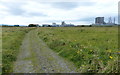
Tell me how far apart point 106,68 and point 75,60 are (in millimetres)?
3528

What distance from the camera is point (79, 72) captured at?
308 inches

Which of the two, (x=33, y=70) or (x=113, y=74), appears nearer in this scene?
(x=113, y=74)

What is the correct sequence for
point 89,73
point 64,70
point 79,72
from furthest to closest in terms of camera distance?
point 64,70 < point 79,72 < point 89,73

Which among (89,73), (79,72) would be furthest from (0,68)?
(89,73)

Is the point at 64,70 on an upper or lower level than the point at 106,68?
lower

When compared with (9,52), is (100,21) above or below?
above

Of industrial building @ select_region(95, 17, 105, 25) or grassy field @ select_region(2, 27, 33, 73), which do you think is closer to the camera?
grassy field @ select_region(2, 27, 33, 73)

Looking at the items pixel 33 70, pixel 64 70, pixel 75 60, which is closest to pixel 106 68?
pixel 64 70

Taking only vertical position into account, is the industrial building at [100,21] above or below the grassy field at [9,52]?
above

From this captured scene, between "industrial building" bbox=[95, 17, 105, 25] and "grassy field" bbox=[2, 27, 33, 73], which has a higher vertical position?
"industrial building" bbox=[95, 17, 105, 25]

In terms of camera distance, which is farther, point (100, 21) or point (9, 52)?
point (100, 21)

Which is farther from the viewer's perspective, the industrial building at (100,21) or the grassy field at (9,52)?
the industrial building at (100,21)

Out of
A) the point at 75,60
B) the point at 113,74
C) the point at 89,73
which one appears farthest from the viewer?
the point at 75,60

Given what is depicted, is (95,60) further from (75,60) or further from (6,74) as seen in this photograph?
(6,74)
